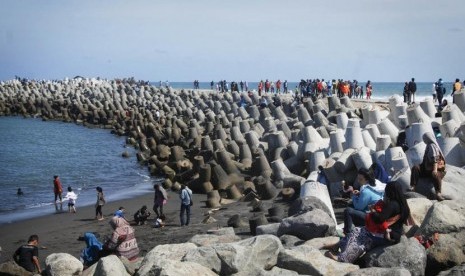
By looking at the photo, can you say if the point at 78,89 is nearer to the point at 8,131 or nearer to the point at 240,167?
the point at 8,131

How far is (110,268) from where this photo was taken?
7.10 metres

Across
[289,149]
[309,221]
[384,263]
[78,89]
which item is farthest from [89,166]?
[78,89]

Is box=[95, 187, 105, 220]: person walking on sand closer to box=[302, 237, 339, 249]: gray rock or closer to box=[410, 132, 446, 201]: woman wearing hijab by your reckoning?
box=[302, 237, 339, 249]: gray rock

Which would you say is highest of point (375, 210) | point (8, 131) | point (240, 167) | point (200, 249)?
point (375, 210)

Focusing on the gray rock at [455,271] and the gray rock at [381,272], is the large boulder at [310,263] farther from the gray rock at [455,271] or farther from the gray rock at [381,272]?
the gray rock at [455,271]

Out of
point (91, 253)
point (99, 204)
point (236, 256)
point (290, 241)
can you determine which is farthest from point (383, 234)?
point (99, 204)

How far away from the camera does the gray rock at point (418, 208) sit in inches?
321

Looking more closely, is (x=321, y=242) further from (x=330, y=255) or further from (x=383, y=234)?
(x=383, y=234)

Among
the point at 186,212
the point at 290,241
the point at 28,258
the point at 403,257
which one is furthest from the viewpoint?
the point at 186,212

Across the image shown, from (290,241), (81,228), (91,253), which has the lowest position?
(81,228)

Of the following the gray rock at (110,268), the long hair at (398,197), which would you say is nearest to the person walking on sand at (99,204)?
the gray rock at (110,268)

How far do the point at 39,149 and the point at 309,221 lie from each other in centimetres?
3074

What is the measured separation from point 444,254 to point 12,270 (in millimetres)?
6476

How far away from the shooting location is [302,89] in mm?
36469
